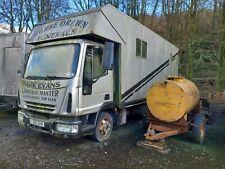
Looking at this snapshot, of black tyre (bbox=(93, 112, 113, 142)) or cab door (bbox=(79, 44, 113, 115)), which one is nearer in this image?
cab door (bbox=(79, 44, 113, 115))

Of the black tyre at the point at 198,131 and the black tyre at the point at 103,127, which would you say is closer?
the black tyre at the point at 103,127

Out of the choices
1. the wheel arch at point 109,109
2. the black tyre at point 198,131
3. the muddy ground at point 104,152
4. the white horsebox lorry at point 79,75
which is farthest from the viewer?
the black tyre at point 198,131

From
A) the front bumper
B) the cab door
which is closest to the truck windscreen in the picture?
the cab door

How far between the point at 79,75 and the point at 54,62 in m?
0.77

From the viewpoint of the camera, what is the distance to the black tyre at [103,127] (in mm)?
6418

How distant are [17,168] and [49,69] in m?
2.24

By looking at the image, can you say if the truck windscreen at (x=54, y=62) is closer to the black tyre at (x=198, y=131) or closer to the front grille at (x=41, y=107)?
the front grille at (x=41, y=107)

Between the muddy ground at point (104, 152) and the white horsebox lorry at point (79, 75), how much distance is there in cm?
47

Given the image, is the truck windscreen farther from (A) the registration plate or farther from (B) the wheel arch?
(B) the wheel arch

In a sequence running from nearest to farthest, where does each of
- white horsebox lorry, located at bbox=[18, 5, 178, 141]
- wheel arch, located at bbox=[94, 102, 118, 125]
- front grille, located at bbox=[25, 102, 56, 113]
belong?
white horsebox lorry, located at bbox=[18, 5, 178, 141] → front grille, located at bbox=[25, 102, 56, 113] → wheel arch, located at bbox=[94, 102, 118, 125]

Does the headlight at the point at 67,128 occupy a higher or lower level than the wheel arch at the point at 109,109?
lower

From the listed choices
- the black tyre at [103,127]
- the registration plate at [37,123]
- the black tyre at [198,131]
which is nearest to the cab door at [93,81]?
the black tyre at [103,127]

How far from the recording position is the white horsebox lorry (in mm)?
5637

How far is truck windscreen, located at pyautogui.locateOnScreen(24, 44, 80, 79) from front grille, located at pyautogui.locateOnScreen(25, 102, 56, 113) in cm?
64
